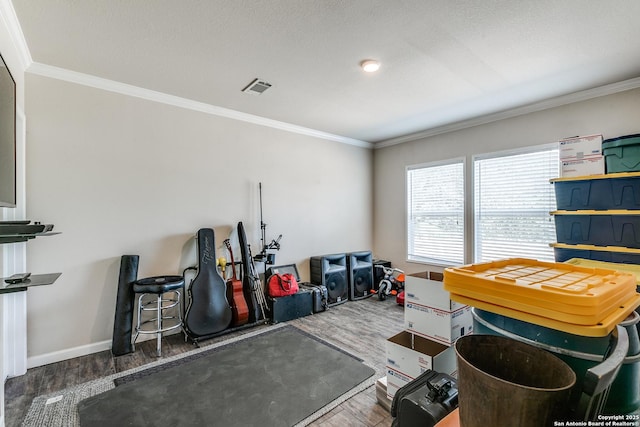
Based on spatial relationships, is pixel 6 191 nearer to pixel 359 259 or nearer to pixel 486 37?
pixel 486 37

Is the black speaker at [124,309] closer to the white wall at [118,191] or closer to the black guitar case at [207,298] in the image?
the white wall at [118,191]

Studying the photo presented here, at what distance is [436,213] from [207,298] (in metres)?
3.62

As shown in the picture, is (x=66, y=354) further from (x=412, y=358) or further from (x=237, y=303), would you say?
(x=412, y=358)

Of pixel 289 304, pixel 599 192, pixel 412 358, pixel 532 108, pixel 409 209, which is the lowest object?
pixel 289 304

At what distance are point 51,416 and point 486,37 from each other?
4.19 meters

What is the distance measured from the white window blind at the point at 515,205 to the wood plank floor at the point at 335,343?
1668 mm

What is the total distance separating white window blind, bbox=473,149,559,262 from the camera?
3580 millimetres

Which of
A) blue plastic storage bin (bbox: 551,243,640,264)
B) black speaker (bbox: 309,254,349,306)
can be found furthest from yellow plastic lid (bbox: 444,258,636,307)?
black speaker (bbox: 309,254,349,306)

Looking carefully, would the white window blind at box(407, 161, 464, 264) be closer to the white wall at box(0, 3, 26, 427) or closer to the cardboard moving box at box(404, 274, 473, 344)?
the cardboard moving box at box(404, 274, 473, 344)

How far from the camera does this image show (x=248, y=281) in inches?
143

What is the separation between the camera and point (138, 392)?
7.27 ft

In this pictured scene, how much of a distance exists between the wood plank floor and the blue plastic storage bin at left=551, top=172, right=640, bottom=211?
2.26 m

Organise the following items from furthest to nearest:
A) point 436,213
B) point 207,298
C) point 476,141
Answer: point 436,213, point 476,141, point 207,298

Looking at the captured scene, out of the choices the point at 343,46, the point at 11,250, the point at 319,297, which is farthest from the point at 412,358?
the point at 11,250
